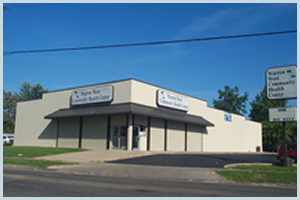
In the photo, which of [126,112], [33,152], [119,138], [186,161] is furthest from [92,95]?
[186,161]

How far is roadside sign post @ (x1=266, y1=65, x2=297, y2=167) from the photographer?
17344 millimetres

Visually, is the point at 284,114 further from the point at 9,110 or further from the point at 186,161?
the point at 9,110

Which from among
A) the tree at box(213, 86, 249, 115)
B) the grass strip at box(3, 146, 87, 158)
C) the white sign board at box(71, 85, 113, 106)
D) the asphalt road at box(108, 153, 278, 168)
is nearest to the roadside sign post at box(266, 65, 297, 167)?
the asphalt road at box(108, 153, 278, 168)

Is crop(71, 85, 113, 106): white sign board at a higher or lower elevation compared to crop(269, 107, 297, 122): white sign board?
higher

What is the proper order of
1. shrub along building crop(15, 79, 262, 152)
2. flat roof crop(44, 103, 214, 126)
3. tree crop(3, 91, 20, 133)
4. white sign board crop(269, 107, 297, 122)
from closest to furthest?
white sign board crop(269, 107, 297, 122) < flat roof crop(44, 103, 214, 126) < shrub along building crop(15, 79, 262, 152) < tree crop(3, 91, 20, 133)

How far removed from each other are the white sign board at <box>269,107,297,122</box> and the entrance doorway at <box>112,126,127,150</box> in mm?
14290

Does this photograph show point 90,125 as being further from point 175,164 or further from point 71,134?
point 175,164

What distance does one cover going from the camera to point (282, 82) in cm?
1772

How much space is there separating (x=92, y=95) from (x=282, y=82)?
61.0 feet

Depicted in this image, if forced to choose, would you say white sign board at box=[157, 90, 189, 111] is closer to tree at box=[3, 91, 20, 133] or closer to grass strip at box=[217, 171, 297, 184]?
grass strip at box=[217, 171, 297, 184]

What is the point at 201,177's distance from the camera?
44.3 ft

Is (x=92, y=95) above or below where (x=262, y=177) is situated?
above

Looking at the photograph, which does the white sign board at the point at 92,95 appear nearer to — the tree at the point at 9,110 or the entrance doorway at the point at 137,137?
the entrance doorway at the point at 137,137

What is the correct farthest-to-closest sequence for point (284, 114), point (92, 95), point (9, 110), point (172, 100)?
point (9, 110), point (172, 100), point (92, 95), point (284, 114)
